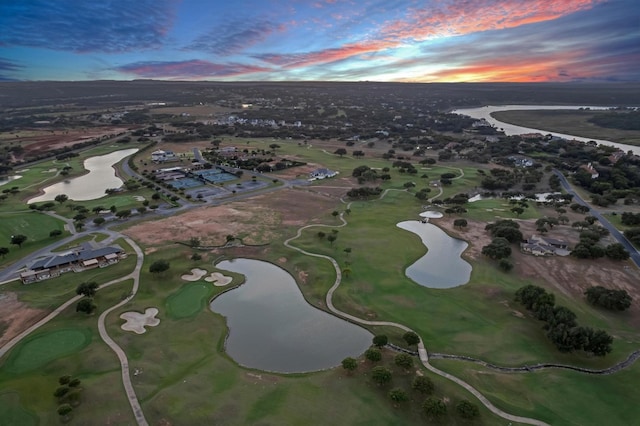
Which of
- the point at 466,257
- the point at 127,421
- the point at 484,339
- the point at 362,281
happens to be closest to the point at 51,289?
the point at 127,421

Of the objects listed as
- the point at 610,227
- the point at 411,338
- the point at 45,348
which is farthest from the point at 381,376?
the point at 610,227

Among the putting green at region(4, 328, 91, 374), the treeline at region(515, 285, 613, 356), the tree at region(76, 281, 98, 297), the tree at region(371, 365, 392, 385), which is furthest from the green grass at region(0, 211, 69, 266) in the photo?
the treeline at region(515, 285, 613, 356)

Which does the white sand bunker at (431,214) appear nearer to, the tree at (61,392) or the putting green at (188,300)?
the putting green at (188,300)

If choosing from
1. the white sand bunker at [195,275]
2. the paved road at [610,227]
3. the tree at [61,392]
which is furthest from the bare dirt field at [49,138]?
the paved road at [610,227]

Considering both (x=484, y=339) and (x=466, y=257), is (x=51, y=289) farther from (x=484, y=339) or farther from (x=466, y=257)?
(x=466, y=257)

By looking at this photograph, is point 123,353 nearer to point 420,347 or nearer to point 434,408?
point 434,408

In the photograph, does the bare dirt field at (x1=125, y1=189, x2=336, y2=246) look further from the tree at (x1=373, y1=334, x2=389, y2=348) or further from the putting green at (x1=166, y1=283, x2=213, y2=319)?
the tree at (x1=373, y1=334, x2=389, y2=348)

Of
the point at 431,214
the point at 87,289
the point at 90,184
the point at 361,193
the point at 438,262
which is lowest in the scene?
the point at 438,262
